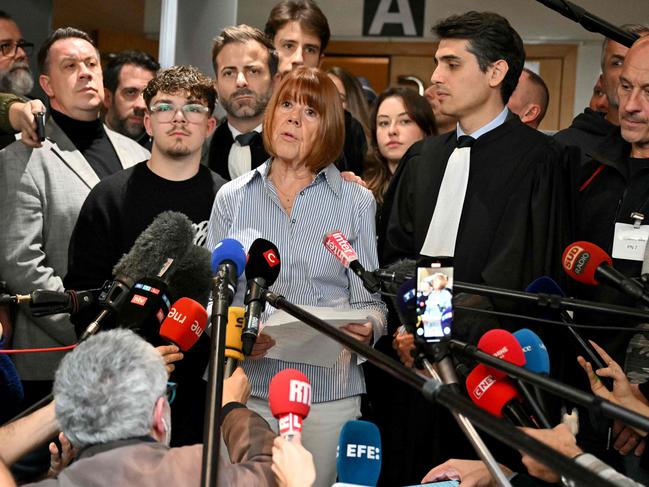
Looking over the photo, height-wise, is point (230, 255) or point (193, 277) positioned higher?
point (230, 255)

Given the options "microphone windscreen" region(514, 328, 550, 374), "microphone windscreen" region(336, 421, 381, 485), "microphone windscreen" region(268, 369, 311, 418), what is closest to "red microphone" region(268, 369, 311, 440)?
"microphone windscreen" region(268, 369, 311, 418)

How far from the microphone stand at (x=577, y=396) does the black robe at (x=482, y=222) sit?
3.89 feet

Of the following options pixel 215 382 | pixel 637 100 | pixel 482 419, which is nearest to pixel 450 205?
pixel 637 100

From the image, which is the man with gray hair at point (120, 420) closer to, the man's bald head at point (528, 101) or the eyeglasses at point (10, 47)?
the eyeglasses at point (10, 47)

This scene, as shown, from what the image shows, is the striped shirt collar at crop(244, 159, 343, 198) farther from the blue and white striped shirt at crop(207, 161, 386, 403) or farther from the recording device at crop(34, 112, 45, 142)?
the recording device at crop(34, 112, 45, 142)

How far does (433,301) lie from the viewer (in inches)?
77.0

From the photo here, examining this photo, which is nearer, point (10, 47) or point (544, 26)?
point (10, 47)

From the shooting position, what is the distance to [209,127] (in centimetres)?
382

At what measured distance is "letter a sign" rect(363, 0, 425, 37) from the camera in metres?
7.79

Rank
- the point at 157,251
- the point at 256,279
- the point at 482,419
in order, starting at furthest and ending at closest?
1. the point at 157,251
2. the point at 256,279
3. the point at 482,419

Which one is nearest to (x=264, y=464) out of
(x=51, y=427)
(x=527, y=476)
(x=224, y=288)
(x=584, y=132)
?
(x=224, y=288)

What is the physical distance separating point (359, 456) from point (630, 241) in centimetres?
128

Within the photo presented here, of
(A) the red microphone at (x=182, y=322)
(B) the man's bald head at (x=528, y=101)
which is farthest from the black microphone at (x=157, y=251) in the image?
(B) the man's bald head at (x=528, y=101)

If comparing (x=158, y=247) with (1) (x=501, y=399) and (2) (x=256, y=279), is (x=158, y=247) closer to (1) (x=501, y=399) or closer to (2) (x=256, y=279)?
(2) (x=256, y=279)
